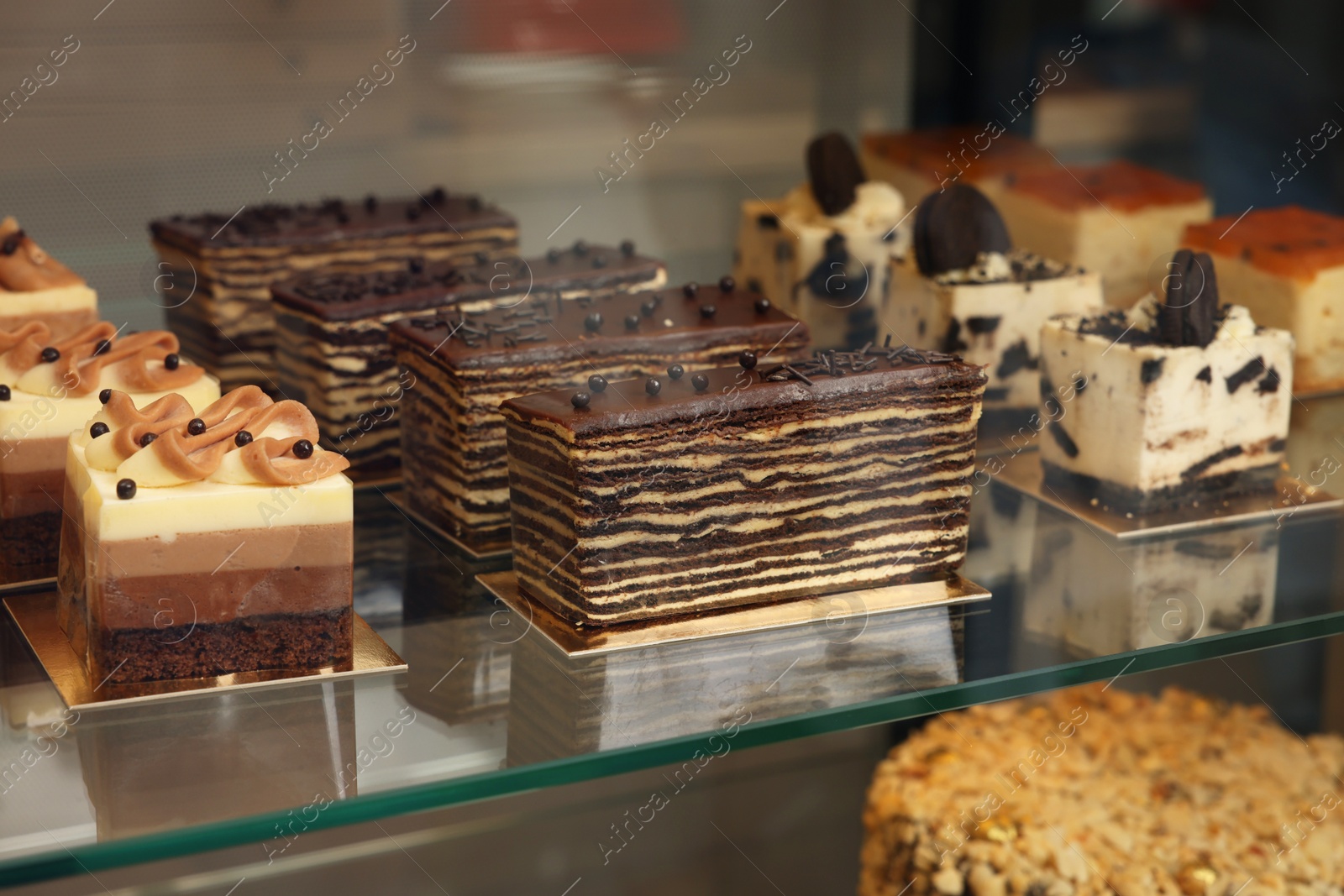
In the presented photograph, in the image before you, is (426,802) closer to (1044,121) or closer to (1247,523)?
(1247,523)

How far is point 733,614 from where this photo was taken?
150cm

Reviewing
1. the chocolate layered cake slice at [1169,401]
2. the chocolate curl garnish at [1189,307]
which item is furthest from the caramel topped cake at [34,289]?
the chocolate curl garnish at [1189,307]

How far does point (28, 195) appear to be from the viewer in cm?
165

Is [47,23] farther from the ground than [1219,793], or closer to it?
farther from the ground

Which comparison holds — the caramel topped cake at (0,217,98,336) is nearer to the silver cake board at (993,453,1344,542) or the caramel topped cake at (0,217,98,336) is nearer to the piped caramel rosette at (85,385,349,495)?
the piped caramel rosette at (85,385,349,495)

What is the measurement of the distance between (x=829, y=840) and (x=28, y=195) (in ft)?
4.33

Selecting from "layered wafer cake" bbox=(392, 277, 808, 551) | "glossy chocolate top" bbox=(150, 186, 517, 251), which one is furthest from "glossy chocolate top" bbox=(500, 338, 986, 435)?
"glossy chocolate top" bbox=(150, 186, 517, 251)

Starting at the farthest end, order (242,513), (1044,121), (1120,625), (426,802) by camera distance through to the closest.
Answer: (1044,121) < (1120,625) < (242,513) < (426,802)

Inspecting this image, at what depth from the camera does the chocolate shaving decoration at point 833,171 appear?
204 cm

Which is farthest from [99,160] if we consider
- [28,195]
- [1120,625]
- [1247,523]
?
[1247,523]

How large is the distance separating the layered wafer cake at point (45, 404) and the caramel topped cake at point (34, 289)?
14 centimetres

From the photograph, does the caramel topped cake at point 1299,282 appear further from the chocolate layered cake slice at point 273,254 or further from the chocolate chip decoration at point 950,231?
the chocolate layered cake slice at point 273,254

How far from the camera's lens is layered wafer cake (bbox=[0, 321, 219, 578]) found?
1.53 meters

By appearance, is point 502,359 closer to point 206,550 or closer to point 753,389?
point 753,389
